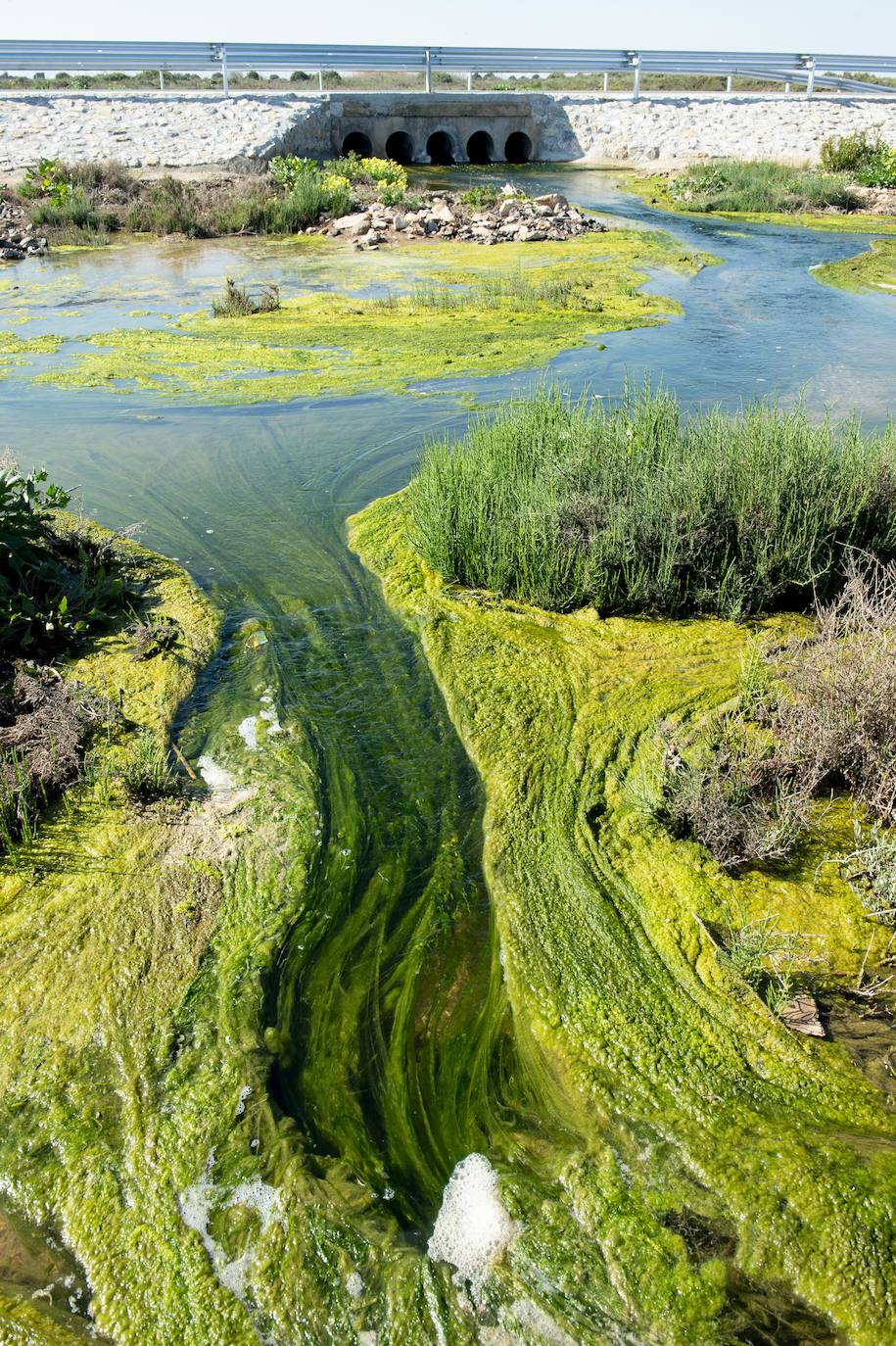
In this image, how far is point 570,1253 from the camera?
7.55ft

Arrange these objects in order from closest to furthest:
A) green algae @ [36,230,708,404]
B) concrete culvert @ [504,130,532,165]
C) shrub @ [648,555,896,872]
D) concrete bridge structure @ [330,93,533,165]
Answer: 1. shrub @ [648,555,896,872]
2. green algae @ [36,230,708,404]
3. concrete bridge structure @ [330,93,533,165]
4. concrete culvert @ [504,130,532,165]

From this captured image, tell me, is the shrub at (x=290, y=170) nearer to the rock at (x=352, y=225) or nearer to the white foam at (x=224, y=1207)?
the rock at (x=352, y=225)

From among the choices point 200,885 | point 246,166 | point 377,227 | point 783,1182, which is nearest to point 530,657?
point 200,885

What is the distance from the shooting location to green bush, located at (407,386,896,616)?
4984mm

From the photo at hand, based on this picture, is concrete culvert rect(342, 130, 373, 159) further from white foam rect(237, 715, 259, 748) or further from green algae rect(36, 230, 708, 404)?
white foam rect(237, 715, 259, 748)

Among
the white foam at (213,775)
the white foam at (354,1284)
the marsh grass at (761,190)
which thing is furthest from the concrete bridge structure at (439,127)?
the white foam at (354,1284)

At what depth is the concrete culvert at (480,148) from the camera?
2894 cm

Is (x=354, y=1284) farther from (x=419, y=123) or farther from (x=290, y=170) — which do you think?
(x=419, y=123)

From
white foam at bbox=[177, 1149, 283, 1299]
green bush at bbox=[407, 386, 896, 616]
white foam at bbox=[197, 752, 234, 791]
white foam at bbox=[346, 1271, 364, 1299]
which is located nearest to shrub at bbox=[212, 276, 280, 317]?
green bush at bbox=[407, 386, 896, 616]

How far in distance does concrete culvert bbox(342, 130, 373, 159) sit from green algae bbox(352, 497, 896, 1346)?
26.4 m

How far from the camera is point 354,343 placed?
33.2 feet

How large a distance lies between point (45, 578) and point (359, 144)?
1044 inches

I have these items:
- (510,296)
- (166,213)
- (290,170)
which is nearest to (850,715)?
(510,296)

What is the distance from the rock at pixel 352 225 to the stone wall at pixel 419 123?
635 centimetres
